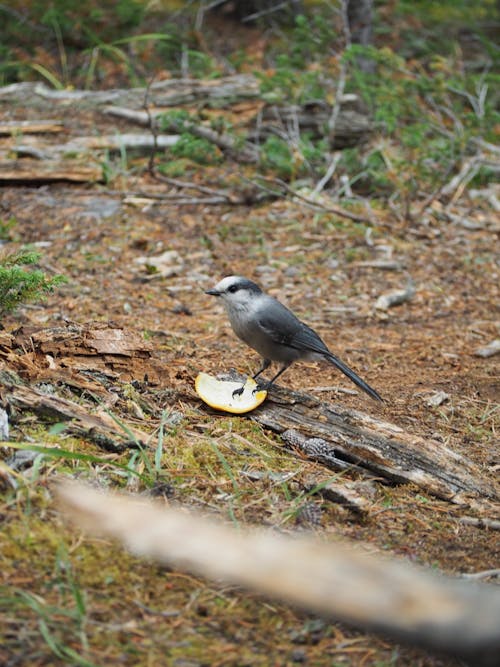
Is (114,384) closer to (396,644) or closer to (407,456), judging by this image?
(407,456)

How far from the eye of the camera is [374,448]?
3.82 metres

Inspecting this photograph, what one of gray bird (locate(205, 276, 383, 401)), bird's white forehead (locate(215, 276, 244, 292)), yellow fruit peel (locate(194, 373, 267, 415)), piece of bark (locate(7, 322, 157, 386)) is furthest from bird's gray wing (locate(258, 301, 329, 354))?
piece of bark (locate(7, 322, 157, 386))

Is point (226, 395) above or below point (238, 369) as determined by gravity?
above

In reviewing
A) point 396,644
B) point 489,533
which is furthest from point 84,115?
point 396,644

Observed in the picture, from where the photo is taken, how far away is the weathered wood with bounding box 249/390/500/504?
3.73 m

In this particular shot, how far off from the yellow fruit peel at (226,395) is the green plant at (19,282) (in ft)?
2.86

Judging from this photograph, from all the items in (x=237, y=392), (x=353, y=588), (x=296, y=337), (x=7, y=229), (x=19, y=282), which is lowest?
(x=7, y=229)

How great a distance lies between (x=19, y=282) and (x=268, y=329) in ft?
4.90

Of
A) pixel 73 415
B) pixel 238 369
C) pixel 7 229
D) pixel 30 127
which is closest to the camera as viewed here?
pixel 73 415

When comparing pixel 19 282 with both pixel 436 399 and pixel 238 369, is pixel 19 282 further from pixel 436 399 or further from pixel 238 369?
pixel 436 399

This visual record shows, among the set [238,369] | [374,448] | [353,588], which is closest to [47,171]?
[238,369]

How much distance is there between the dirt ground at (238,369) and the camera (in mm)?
2477

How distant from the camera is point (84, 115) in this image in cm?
945

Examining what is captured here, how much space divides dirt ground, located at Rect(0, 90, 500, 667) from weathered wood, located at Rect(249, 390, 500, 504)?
0.09 m
